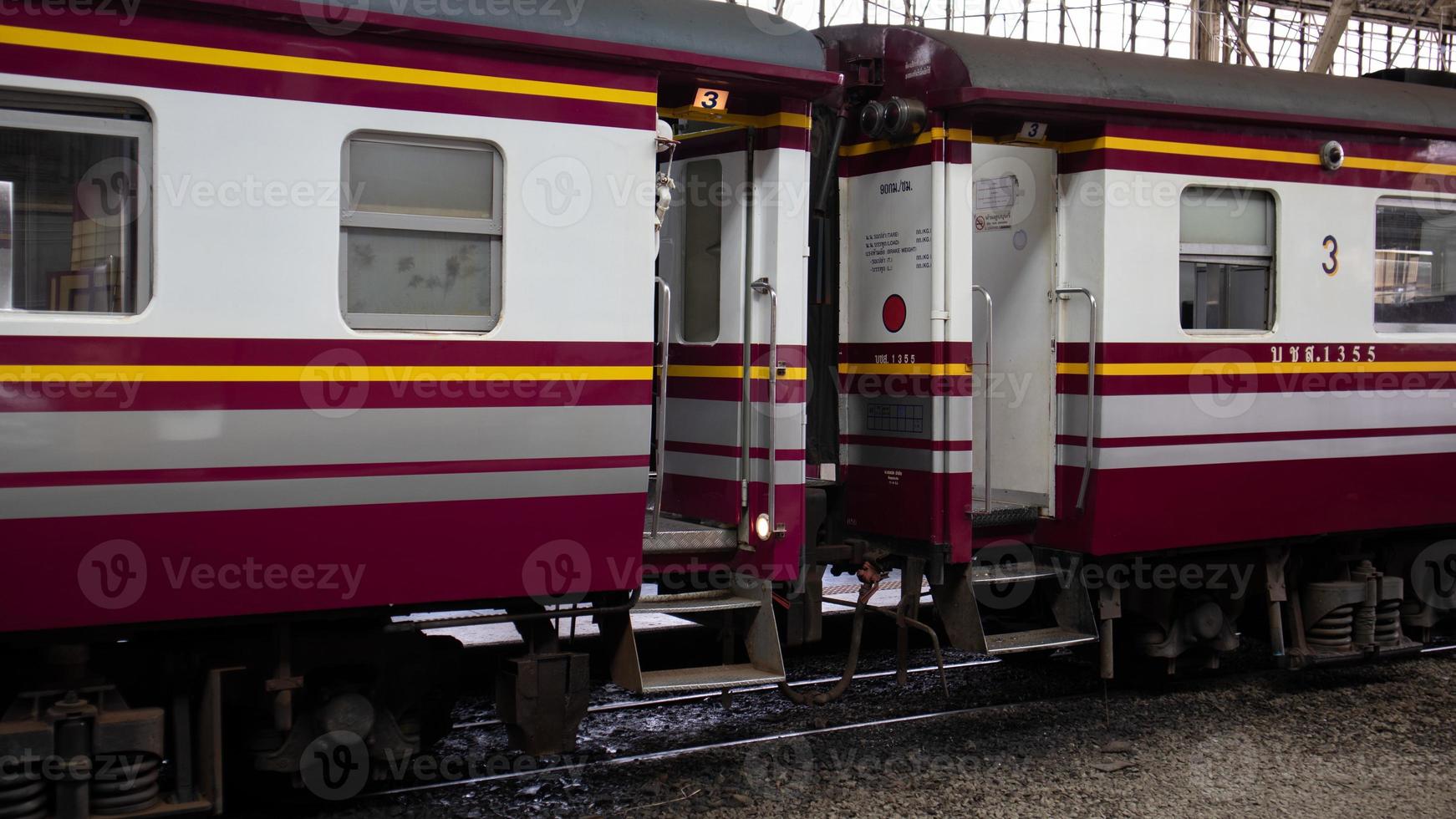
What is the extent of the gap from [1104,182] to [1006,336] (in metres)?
1.14

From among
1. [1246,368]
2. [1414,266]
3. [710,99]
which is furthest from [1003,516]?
[1414,266]

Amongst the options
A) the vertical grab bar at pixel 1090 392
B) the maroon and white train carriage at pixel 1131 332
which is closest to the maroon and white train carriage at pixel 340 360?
the maroon and white train carriage at pixel 1131 332

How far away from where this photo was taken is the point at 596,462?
5.67 meters

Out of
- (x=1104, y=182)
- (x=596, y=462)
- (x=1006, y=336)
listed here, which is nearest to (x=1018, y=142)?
(x=1104, y=182)

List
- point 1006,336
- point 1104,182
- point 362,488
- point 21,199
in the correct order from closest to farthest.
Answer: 1. point 21,199
2. point 362,488
3. point 1104,182
4. point 1006,336

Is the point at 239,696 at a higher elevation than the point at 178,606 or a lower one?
lower

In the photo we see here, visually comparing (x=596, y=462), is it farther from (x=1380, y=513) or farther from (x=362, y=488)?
(x=1380, y=513)

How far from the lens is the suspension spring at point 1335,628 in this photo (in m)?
8.48

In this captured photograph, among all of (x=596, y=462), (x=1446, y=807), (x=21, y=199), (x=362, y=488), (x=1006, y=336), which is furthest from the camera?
(x=1006, y=336)

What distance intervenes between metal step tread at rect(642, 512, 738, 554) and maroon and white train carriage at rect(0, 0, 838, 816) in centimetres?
3

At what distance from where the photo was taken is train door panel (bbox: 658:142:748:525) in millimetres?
6488

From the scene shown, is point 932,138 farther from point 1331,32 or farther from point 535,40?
point 1331,32

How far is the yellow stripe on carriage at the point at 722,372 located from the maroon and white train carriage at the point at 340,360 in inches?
1.5

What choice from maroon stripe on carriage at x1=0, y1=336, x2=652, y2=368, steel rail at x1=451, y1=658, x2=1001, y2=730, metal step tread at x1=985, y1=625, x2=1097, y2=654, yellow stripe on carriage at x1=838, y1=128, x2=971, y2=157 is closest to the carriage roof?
yellow stripe on carriage at x1=838, y1=128, x2=971, y2=157
